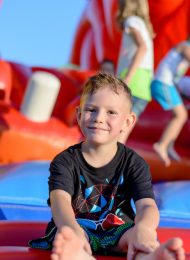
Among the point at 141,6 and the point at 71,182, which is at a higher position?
the point at 141,6

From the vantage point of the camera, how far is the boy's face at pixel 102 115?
127 cm

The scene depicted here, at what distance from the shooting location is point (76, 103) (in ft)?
10.3

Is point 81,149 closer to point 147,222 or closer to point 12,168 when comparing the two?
point 147,222

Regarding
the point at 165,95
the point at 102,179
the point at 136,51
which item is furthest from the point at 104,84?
the point at 165,95

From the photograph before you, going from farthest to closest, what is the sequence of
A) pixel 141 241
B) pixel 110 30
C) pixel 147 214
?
pixel 110 30 < pixel 147 214 < pixel 141 241

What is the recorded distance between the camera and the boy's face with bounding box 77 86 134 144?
4.17 ft

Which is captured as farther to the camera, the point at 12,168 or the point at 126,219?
the point at 12,168

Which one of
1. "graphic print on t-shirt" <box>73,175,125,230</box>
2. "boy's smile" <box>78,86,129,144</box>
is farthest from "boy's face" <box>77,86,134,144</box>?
"graphic print on t-shirt" <box>73,175,125,230</box>

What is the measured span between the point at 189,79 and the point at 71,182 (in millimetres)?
2027

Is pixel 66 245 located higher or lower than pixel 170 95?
higher

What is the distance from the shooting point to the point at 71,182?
1284mm

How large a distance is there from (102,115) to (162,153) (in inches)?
60.5

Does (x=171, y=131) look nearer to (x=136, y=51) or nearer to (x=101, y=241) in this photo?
(x=136, y=51)

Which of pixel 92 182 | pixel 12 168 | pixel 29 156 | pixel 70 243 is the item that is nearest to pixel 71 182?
pixel 92 182
